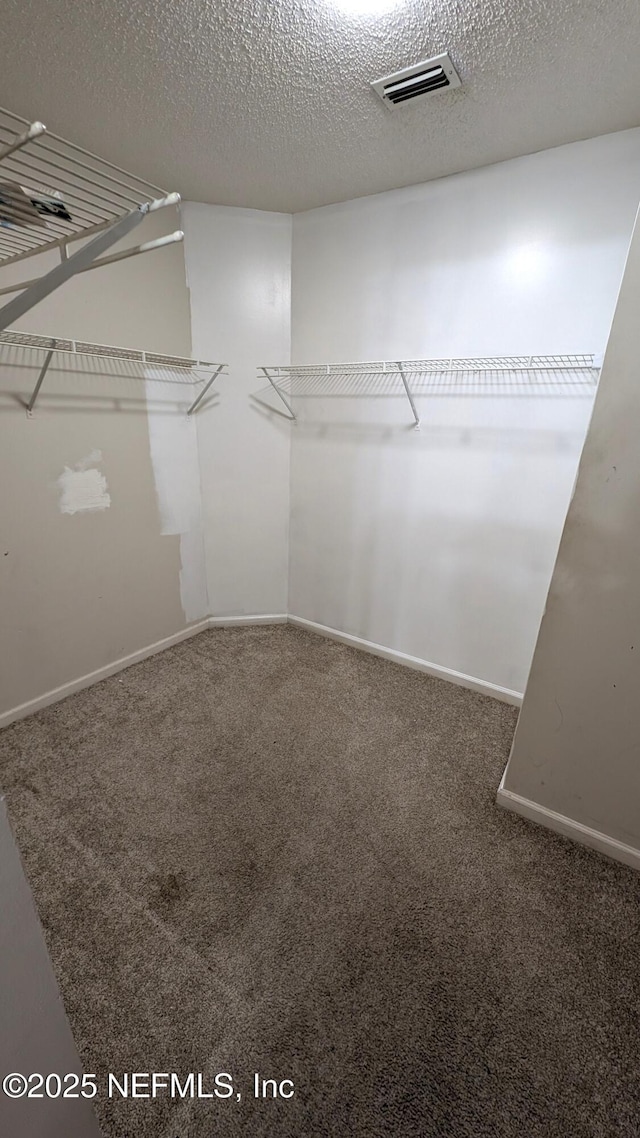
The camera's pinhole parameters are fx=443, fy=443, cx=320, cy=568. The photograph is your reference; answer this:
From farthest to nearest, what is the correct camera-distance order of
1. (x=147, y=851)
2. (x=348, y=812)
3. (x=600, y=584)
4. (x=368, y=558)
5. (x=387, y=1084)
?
1. (x=368, y=558)
2. (x=348, y=812)
3. (x=147, y=851)
4. (x=600, y=584)
5. (x=387, y=1084)

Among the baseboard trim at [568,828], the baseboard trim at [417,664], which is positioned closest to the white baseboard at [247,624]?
the baseboard trim at [417,664]

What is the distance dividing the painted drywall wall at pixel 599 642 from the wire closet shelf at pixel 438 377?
719 mm

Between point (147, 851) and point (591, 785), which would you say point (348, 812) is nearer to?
point (147, 851)

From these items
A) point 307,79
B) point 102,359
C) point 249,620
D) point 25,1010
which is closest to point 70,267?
point 25,1010

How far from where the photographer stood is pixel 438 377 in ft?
7.24

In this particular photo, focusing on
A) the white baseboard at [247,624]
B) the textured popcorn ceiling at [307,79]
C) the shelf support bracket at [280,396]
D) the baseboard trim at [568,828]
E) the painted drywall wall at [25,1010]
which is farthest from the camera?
the shelf support bracket at [280,396]

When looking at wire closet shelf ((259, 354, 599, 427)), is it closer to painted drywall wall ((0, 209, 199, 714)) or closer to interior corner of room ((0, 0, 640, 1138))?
interior corner of room ((0, 0, 640, 1138))

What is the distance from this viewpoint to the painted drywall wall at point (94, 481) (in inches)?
76.7

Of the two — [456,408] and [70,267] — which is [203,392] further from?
[70,267]

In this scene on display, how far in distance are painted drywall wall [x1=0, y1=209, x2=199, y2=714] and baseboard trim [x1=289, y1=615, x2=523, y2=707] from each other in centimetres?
100

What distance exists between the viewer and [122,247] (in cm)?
204

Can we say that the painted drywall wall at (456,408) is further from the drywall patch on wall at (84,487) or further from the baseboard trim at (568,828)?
the drywall patch on wall at (84,487)

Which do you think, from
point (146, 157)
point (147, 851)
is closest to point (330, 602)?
point (147, 851)

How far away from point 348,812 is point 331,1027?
24.6 inches
